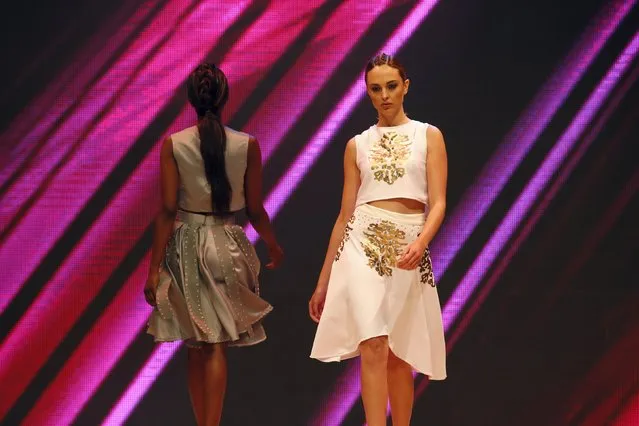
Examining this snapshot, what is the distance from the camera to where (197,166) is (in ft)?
13.0

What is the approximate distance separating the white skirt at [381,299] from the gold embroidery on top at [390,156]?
0.13m

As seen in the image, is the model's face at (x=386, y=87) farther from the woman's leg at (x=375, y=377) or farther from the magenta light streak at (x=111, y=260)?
the magenta light streak at (x=111, y=260)

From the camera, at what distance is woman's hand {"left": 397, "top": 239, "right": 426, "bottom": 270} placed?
359 centimetres

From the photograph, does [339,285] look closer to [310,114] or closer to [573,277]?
[310,114]

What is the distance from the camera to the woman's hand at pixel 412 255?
3.59m

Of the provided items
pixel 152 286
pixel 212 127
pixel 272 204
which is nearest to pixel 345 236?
pixel 212 127

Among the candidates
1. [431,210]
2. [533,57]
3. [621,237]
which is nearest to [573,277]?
[621,237]

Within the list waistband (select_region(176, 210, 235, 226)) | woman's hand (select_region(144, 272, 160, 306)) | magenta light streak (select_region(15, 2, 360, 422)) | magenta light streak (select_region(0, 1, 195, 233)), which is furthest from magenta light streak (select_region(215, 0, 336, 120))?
woman's hand (select_region(144, 272, 160, 306))

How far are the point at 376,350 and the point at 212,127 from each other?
1.03m

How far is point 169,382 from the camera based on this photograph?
4742mm

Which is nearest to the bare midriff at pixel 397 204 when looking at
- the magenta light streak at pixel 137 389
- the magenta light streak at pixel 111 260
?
the magenta light streak at pixel 111 260

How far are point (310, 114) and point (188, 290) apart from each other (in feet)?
3.69

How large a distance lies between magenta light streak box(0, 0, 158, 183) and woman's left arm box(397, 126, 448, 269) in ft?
5.26

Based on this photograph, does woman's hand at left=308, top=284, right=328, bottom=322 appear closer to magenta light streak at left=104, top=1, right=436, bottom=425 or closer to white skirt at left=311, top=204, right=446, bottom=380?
white skirt at left=311, top=204, right=446, bottom=380
